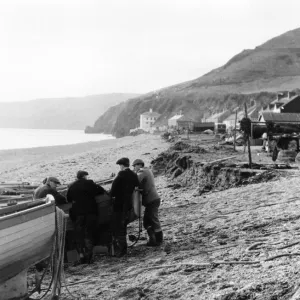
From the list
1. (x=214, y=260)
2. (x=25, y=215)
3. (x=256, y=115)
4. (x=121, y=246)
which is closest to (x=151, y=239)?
(x=121, y=246)

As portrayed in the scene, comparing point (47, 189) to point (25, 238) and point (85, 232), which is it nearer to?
point (85, 232)

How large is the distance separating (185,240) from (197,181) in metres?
9.46

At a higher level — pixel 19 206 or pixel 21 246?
pixel 19 206

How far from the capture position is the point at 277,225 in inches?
362

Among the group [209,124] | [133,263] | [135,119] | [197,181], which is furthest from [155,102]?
[133,263]

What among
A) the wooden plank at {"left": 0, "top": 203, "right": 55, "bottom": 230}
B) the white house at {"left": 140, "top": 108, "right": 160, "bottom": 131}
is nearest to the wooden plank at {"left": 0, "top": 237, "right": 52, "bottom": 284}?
the wooden plank at {"left": 0, "top": 203, "right": 55, "bottom": 230}

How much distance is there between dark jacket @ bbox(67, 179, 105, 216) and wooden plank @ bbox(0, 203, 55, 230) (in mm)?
1174

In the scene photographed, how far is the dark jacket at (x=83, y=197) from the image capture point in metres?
8.59

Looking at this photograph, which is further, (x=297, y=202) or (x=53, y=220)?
(x=297, y=202)

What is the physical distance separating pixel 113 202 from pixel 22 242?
2707 millimetres

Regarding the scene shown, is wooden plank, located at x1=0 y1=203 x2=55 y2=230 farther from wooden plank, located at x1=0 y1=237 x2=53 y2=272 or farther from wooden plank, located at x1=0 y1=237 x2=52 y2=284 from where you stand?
wooden plank, located at x1=0 y1=237 x2=52 y2=284

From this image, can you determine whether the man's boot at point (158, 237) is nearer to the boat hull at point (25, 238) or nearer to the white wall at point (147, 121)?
the boat hull at point (25, 238)

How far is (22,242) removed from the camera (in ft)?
22.1

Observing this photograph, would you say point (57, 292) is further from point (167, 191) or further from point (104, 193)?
point (167, 191)
